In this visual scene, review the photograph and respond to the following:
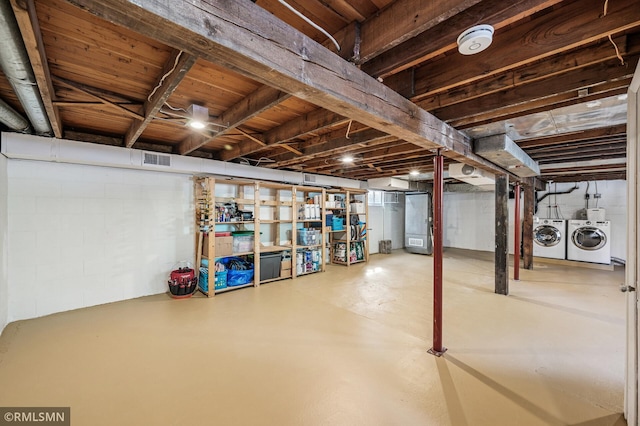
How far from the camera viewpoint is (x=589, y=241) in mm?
6035

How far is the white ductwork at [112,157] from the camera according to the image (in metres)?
2.82

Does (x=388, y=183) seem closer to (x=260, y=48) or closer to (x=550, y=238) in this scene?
(x=550, y=238)

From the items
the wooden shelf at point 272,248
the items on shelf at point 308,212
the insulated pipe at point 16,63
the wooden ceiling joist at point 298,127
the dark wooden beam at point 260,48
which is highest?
the wooden ceiling joist at point 298,127

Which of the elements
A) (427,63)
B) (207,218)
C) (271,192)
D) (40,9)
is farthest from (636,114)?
(271,192)

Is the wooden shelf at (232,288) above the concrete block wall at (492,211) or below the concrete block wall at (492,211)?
below

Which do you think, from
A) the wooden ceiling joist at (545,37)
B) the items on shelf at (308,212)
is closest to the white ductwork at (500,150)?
the wooden ceiling joist at (545,37)

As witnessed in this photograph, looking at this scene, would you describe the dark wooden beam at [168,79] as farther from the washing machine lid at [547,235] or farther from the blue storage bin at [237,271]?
the washing machine lid at [547,235]

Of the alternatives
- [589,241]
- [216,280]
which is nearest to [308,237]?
[216,280]

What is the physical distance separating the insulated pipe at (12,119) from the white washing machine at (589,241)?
9.47m

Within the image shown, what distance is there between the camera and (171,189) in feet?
13.6

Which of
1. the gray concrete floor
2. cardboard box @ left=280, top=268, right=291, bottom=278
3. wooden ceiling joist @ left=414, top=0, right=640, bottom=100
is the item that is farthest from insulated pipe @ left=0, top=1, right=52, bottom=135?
cardboard box @ left=280, top=268, right=291, bottom=278

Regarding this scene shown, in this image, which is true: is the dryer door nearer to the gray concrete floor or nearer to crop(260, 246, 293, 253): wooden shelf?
the gray concrete floor

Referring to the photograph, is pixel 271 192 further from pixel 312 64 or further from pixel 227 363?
pixel 312 64

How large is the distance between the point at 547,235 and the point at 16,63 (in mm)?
8956
